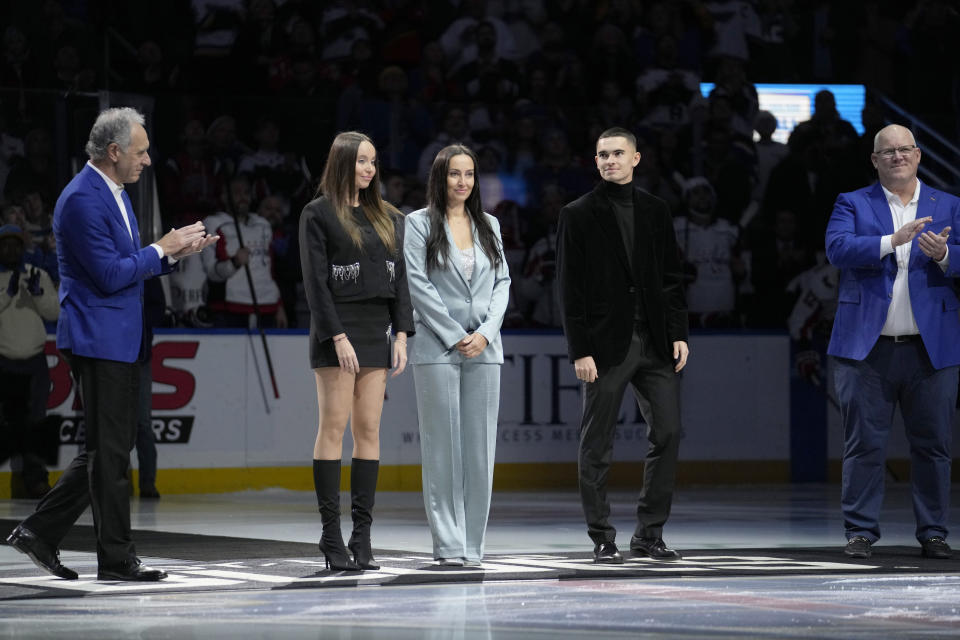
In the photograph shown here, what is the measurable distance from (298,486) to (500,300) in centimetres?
645

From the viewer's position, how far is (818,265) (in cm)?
1498

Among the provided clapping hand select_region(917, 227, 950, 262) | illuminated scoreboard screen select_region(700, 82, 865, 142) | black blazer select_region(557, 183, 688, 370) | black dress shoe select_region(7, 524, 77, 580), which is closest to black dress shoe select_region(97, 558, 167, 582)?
black dress shoe select_region(7, 524, 77, 580)

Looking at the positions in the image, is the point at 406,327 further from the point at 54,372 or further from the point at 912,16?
the point at 912,16

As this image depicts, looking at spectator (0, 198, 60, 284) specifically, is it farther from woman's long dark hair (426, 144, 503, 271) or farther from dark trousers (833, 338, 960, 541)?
dark trousers (833, 338, 960, 541)

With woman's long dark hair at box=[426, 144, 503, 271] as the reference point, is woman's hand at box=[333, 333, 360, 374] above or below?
below

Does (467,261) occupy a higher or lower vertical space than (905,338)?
higher

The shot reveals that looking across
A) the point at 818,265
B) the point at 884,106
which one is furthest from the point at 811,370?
the point at 884,106

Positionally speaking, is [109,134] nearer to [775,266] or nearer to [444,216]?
[444,216]

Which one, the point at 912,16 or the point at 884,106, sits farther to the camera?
the point at 912,16

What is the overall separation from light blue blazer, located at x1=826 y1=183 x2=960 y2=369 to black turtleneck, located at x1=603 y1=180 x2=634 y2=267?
100 cm

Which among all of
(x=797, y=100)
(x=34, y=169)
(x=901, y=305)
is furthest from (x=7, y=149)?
(x=797, y=100)

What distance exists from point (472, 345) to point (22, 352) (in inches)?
258

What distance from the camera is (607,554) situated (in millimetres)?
7383

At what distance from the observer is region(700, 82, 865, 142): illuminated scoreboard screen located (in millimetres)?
16469
